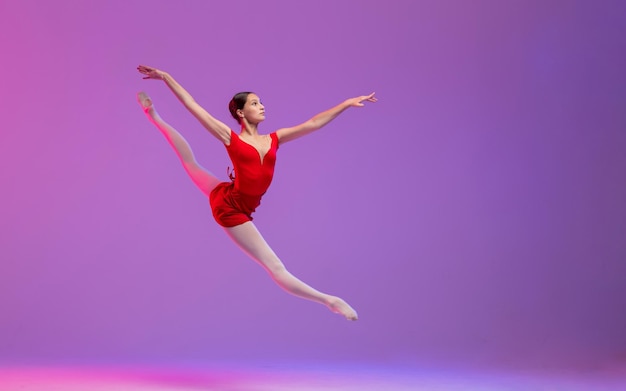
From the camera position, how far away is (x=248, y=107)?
507cm

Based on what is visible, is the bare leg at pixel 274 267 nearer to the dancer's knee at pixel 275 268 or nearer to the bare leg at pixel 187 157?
the dancer's knee at pixel 275 268

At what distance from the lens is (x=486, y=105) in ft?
23.6

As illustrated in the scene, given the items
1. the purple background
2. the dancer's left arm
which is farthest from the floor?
the dancer's left arm

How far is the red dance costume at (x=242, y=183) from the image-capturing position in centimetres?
496

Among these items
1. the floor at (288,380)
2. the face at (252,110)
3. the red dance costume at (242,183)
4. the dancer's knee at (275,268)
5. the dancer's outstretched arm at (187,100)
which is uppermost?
the face at (252,110)

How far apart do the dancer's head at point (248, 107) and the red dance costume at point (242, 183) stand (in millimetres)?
166

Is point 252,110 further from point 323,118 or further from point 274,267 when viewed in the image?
point 274,267

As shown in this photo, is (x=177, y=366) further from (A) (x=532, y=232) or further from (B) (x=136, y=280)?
(A) (x=532, y=232)

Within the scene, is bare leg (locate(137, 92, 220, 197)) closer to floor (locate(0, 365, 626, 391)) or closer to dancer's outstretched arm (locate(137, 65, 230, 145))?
dancer's outstretched arm (locate(137, 65, 230, 145))

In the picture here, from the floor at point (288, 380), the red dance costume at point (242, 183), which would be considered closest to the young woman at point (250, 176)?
the red dance costume at point (242, 183)

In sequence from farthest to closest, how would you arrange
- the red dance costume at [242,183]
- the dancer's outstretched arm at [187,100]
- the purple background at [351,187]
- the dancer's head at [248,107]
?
the purple background at [351,187] → the dancer's head at [248,107] → the red dance costume at [242,183] → the dancer's outstretched arm at [187,100]

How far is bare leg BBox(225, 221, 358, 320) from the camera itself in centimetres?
→ 482

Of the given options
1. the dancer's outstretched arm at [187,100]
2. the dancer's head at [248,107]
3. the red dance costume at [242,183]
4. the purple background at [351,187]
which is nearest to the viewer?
the dancer's outstretched arm at [187,100]

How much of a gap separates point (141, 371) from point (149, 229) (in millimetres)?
1343
